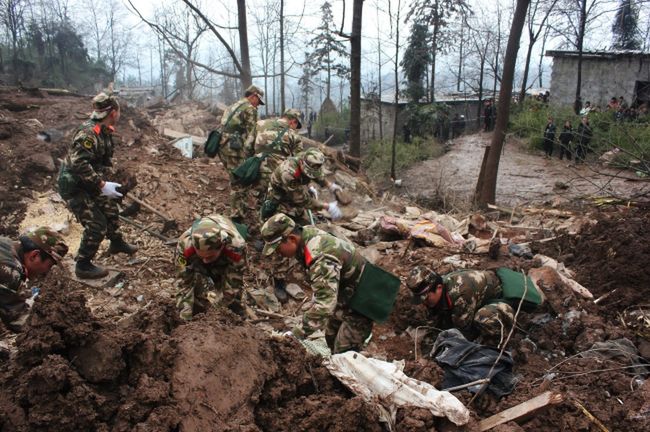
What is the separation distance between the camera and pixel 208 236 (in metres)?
3.52

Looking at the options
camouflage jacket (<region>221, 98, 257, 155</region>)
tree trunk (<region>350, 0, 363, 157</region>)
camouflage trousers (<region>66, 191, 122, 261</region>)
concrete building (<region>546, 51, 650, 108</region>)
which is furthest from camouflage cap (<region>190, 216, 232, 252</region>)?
concrete building (<region>546, 51, 650, 108</region>)

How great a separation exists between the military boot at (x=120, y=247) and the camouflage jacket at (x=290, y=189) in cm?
170

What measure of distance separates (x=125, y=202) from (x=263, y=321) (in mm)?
2995

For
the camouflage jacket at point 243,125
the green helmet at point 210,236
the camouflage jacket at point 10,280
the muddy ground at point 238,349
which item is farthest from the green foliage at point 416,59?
Answer: the camouflage jacket at point 10,280

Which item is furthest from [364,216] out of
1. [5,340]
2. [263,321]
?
[5,340]

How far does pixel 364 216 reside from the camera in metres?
8.23

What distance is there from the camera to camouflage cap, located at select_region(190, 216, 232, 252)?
11.5 ft

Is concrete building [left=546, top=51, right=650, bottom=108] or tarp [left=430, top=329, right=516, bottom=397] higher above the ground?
concrete building [left=546, top=51, right=650, bottom=108]

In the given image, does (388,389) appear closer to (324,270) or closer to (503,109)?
(324,270)

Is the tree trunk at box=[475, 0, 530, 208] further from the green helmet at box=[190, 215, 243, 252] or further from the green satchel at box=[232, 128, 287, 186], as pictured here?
the green helmet at box=[190, 215, 243, 252]

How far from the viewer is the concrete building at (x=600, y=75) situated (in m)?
19.5

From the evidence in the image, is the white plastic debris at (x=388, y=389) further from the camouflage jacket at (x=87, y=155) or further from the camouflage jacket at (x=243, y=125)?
the camouflage jacket at (x=243, y=125)

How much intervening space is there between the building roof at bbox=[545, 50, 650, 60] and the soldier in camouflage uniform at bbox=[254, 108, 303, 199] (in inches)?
739

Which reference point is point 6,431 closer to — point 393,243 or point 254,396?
point 254,396
